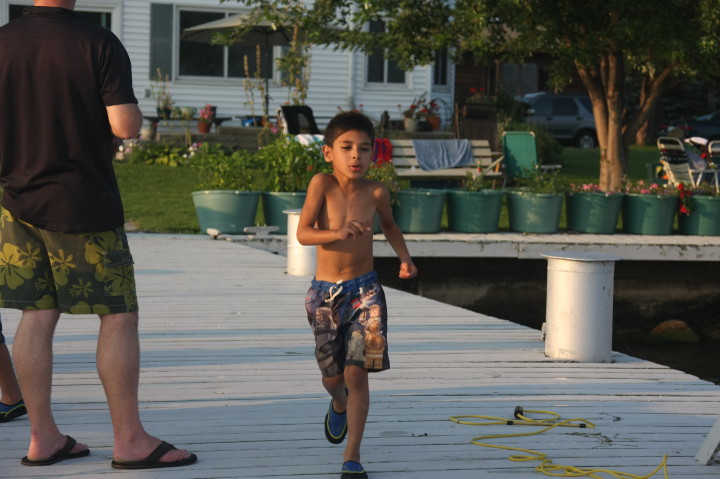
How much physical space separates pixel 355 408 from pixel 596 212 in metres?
9.15

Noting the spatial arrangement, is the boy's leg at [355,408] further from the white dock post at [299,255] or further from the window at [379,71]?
the window at [379,71]

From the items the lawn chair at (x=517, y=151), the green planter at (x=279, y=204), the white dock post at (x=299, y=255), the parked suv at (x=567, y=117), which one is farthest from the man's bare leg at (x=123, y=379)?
the parked suv at (x=567, y=117)

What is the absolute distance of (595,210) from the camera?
12.7 meters

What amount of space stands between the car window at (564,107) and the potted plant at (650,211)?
20024 millimetres

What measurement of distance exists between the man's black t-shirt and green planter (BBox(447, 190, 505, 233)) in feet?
28.5

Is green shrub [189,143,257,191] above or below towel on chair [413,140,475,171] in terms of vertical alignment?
below

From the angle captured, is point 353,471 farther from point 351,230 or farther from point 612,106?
point 612,106

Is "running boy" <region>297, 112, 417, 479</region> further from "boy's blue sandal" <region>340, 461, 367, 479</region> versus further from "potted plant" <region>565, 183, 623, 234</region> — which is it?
"potted plant" <region>565, 183, 623, 234</region>

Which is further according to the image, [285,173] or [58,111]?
[285,173]

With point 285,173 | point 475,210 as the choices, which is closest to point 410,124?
point 475,210

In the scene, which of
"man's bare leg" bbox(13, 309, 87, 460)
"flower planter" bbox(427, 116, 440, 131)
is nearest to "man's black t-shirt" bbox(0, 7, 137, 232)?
"man's bare leg" bbox(13, 309, 87, 460)

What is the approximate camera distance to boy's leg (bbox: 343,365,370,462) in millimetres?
3916

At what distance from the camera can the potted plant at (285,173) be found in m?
12.1

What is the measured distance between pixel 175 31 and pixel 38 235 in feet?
67.8
